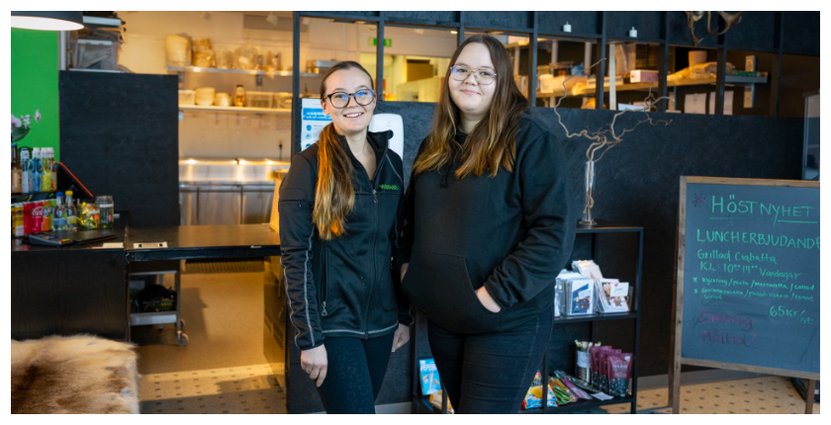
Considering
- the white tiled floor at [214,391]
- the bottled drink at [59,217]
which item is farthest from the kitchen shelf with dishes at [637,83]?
the bottled drink at [59,217]

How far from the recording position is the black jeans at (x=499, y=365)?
1.88 metres

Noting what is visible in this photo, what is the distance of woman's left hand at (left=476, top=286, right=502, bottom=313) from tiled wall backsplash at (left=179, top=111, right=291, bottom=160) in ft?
22.7

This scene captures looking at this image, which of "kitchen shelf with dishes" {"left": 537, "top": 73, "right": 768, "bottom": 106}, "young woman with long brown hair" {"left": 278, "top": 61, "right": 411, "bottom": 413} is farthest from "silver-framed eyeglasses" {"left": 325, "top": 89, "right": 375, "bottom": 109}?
"kitchen shelf with dishes" {"left": 537, "top": 73, "right": 768, "bottom": 106}

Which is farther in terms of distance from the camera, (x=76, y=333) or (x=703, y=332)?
(x=703, y=332)

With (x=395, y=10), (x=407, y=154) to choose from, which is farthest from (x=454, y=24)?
(x=407, y=154)

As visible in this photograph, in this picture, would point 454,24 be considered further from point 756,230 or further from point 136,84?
point 136,84

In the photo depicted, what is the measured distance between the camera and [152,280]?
17.6ft

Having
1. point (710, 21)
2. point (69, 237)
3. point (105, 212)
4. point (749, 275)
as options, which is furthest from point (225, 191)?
point (749, 275)

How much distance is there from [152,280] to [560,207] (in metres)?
4.17

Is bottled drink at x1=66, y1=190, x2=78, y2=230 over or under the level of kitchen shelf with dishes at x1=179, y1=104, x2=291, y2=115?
under

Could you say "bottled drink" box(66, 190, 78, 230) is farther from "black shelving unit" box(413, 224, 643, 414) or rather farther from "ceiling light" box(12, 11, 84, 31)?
"black shelving unit" box(413, 224, 643, 414)

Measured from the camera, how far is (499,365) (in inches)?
74.2

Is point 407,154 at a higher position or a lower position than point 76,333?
higher

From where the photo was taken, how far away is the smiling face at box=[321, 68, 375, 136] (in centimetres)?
200
